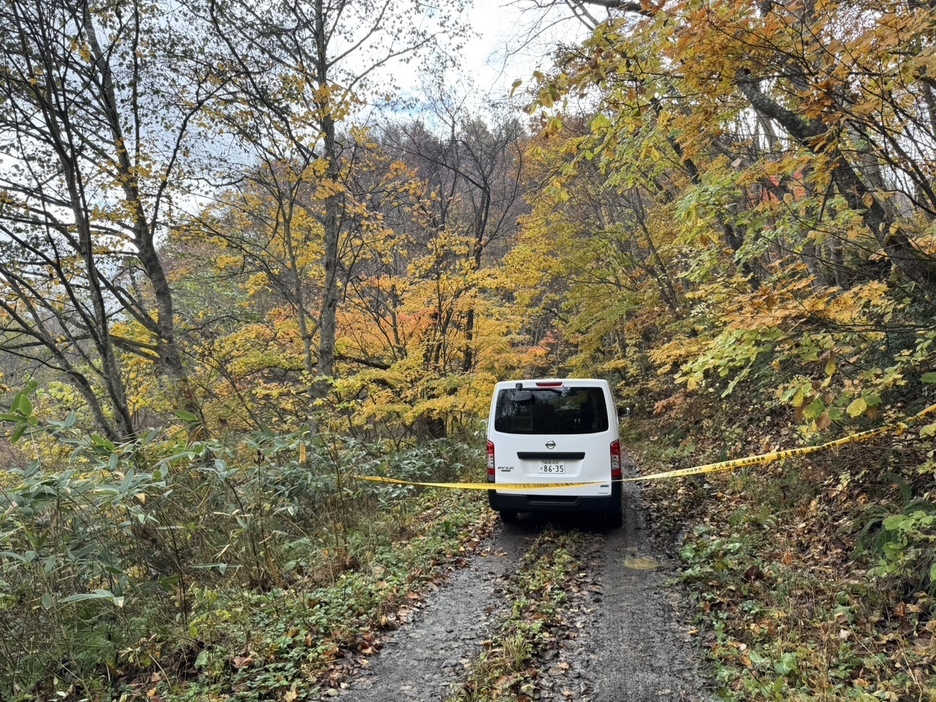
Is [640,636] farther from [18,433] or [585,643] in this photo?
[18,433]

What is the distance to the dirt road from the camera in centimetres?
352

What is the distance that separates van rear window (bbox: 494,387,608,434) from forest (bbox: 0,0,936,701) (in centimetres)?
157

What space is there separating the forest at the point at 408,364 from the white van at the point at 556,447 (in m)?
0.99

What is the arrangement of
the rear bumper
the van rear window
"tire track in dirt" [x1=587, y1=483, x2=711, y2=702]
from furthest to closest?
the van rear window
the rear bumper
"tire track in dirt" [x1=587, y1=483, x2=711, y2=702]

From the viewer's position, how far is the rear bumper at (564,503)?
615cm

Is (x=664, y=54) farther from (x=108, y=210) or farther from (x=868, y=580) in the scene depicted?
(x=108, y=210)

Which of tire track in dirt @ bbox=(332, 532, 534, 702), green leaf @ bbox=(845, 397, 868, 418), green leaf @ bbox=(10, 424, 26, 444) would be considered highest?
green leaf @ bbox=(10, 424, 26, 444)

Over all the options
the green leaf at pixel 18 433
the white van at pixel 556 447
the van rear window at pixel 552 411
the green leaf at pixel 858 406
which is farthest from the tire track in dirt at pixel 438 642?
the green leaf at pixel 858 406

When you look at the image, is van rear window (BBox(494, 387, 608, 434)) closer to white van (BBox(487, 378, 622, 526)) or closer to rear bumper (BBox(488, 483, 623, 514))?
white van (BBox(487, 378, 622, 526))

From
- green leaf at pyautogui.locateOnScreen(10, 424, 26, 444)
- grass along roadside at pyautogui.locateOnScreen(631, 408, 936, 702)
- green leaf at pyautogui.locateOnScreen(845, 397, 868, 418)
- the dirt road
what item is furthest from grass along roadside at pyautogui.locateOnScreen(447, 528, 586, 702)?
green leaf at pyautogui.locateOnScreen(10, 424, 26, 444)

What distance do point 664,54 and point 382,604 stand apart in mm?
5228

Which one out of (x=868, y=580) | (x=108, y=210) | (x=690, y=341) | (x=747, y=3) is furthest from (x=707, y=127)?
(x=108, y=210)

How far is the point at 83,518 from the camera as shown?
4004 millimetres

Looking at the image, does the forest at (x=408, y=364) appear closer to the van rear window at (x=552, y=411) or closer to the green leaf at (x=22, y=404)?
the green leaf at (x=22, y=404)
